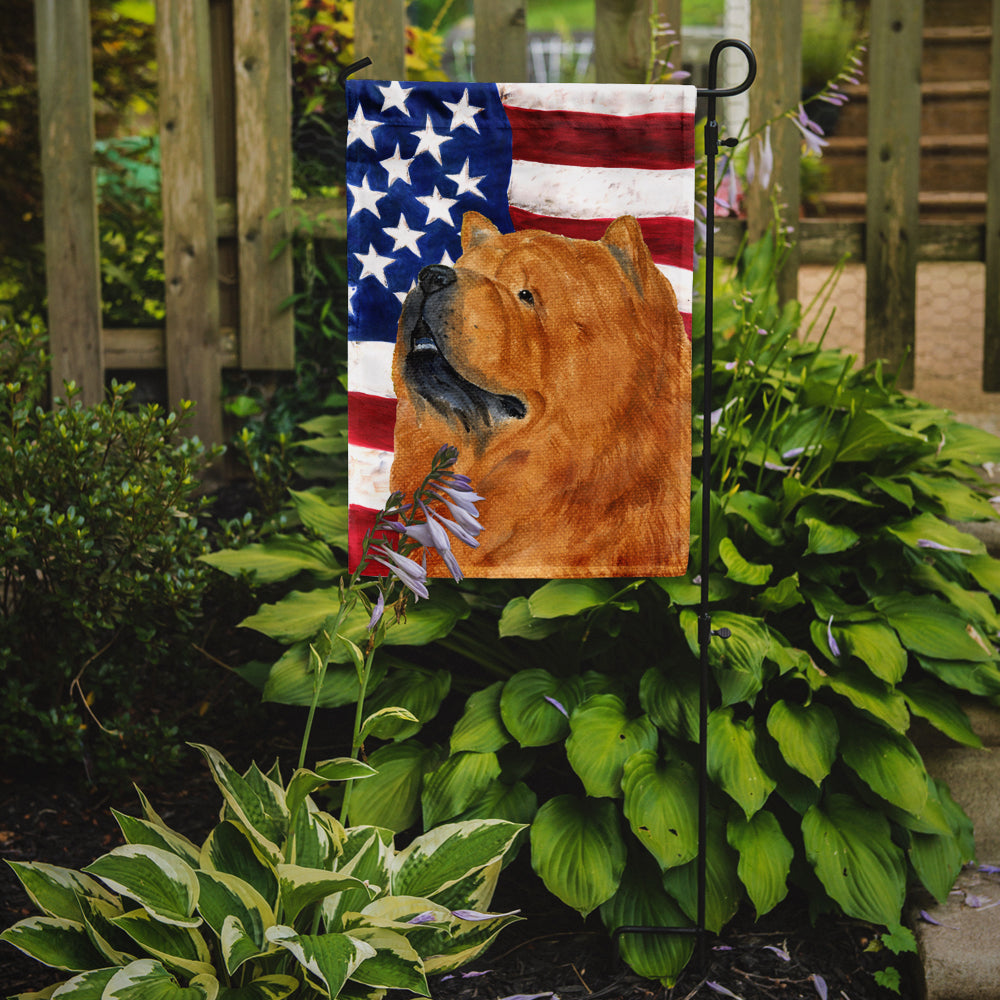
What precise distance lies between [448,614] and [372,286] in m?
0.75

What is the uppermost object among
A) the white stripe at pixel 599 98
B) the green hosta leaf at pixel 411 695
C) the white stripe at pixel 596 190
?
the white stripe at pixel 599 98

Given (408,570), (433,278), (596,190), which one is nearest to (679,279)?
(596,190)

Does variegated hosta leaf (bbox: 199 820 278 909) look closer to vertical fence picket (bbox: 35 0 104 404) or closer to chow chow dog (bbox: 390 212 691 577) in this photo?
chow chow dog (bbox: 390 212 691 577)

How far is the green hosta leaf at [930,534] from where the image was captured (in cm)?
229

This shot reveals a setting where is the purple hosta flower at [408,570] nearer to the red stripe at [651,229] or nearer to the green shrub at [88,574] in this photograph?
the red stripe at [651,229]

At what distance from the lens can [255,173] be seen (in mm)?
3473

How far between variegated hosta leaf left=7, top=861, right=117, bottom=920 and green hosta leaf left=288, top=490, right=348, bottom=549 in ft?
3.47

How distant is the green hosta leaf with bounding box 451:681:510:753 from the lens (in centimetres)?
209

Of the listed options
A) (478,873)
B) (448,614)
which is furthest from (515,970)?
(448,614)

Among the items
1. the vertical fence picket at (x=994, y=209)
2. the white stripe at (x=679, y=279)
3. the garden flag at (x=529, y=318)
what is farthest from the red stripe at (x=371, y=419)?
the vertical fence picket at (x=994, y=209)

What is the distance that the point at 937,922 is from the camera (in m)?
2.07

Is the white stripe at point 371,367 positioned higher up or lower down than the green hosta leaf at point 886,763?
higher up

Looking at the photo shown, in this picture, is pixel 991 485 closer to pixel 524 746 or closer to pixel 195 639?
pixel 524 746

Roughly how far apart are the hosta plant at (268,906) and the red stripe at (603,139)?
1.16m
